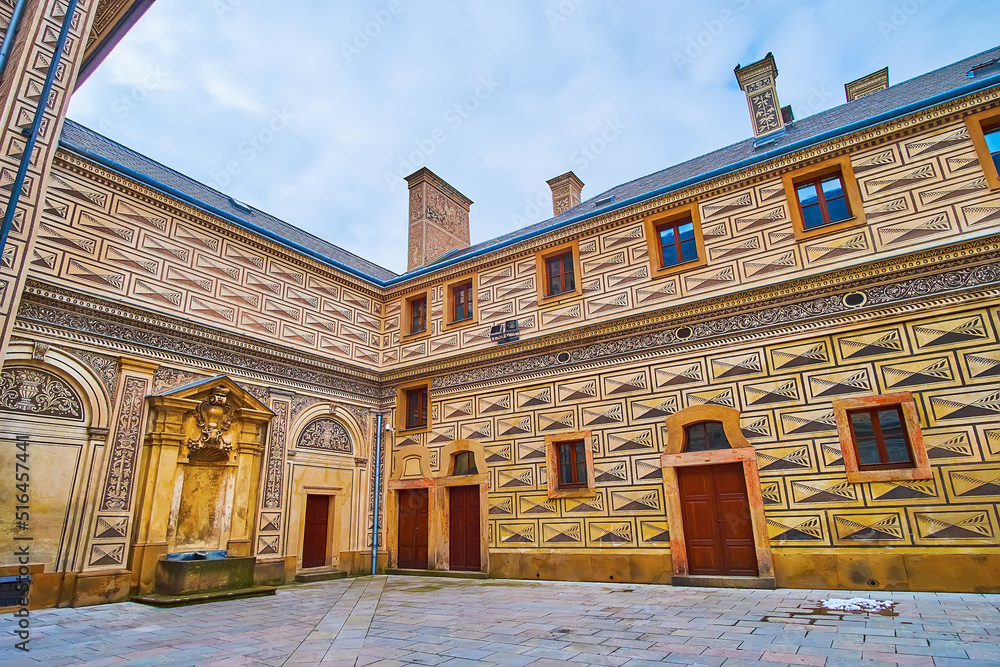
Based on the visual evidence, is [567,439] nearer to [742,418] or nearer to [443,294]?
[742,418]

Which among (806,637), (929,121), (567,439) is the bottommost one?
(806,637)

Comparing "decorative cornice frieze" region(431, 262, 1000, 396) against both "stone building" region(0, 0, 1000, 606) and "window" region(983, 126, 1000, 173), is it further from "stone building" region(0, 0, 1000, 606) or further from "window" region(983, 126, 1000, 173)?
"window" region(983, 126, 1000, 173)

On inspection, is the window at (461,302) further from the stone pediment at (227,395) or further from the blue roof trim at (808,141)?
the stone pediment at (227,395)

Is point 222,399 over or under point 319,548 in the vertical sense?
over

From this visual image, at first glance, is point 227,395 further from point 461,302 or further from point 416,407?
point 461,302

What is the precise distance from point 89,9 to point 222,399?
22.0ft

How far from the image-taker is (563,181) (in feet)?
57.3

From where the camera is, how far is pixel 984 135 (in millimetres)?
8836

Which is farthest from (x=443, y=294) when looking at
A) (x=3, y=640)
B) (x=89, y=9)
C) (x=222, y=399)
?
(x=3, y=640)

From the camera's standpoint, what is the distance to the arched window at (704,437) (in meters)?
9.72

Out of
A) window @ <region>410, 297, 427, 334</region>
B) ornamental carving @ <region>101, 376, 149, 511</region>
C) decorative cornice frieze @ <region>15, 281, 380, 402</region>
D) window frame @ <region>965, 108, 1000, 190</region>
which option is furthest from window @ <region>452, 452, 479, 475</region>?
window frame @ <region>965, 108, 1000, 190</region>

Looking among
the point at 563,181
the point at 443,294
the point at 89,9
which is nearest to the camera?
the point at 89,9

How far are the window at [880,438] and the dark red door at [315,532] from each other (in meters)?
10.4

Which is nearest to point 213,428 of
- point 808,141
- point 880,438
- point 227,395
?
point 227,395
